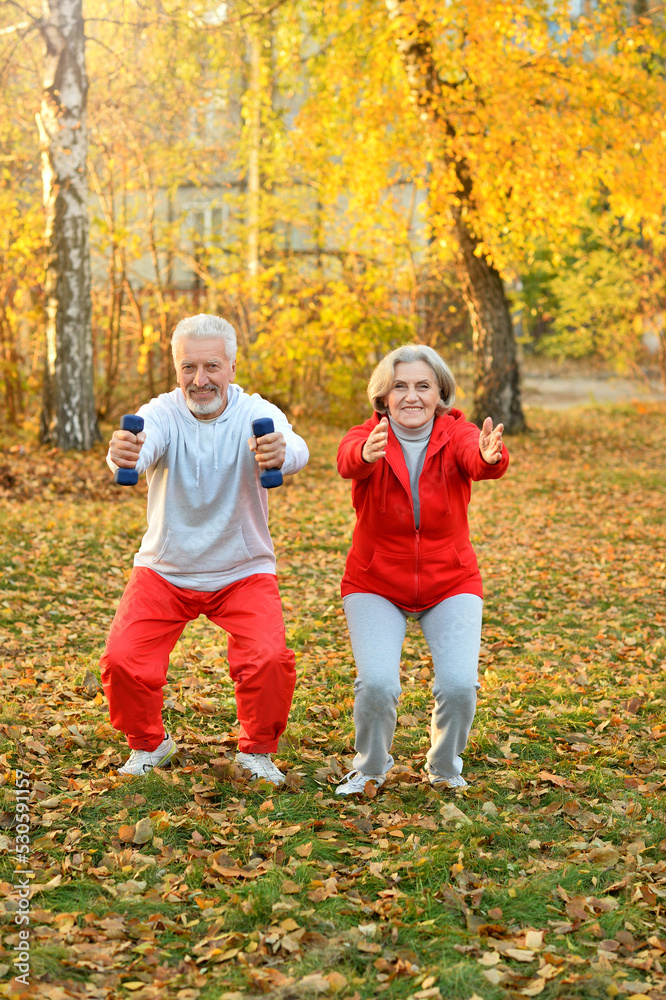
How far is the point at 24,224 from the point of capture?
Result: 13000 millimetres

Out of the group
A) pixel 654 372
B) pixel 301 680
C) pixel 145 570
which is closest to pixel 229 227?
pixel 301 680

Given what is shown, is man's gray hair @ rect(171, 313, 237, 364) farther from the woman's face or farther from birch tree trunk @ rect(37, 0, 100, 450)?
birch tree trunk @ rect(37, 0, 100, 450)

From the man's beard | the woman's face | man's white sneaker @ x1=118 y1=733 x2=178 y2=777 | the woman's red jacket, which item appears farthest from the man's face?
man's white sneaker @ x1=118 y1=733 x2=178 y2=777

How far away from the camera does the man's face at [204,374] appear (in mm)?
3910

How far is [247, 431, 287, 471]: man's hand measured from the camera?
371 centimetres

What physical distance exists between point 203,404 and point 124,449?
1.60 ft

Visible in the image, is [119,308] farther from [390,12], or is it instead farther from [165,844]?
[165,844]

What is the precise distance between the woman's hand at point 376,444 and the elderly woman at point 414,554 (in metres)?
0.07

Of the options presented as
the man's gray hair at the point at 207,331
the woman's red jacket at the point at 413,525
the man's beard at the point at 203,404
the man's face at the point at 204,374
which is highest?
the man's gray hair at the point at 207,331

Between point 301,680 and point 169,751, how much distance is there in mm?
1374

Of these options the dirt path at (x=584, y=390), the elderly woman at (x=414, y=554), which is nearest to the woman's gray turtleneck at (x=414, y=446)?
the elderly woman at (x=414, y=554)

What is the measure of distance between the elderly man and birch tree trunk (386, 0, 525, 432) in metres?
10.1

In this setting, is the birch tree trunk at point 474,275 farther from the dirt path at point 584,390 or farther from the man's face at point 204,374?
the man's face at point 204,374

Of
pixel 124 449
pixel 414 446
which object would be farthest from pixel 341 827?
pixel 124 449
